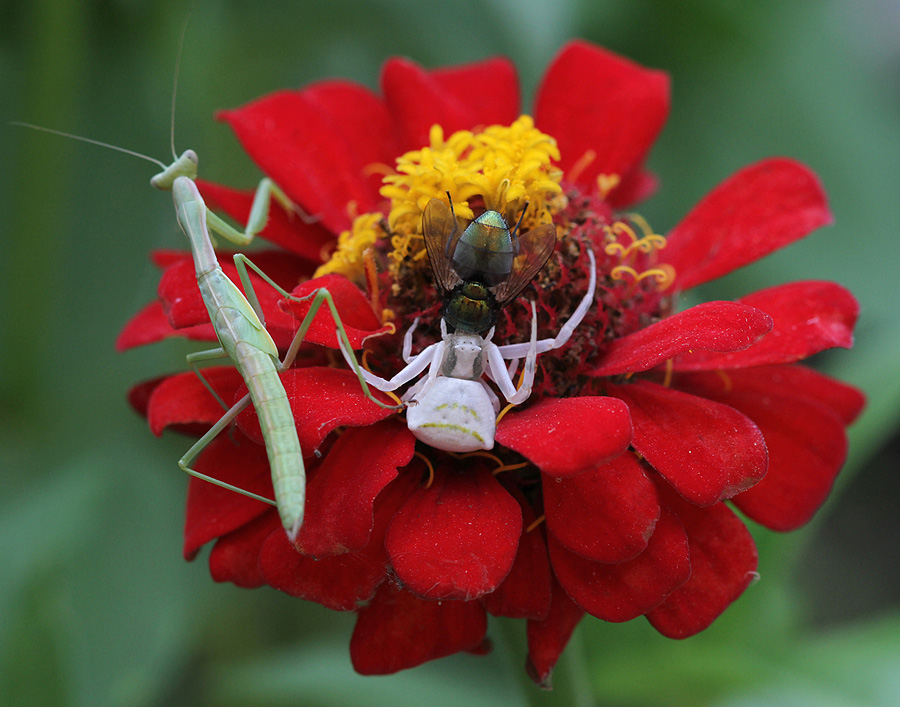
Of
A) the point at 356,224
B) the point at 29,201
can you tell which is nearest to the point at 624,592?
the point at 356,224

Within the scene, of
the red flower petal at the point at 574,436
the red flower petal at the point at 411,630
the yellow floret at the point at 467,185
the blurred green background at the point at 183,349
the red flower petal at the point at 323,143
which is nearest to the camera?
the red flower petal at the point at 574,436

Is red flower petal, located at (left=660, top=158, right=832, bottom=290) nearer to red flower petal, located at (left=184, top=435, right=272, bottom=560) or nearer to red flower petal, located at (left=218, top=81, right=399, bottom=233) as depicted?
red flower petal, located at (left=218, top=81, right=399, bottom=233)

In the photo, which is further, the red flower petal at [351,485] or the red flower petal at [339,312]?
the red flower petal at [339,312]

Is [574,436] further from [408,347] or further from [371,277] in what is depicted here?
[371,277]

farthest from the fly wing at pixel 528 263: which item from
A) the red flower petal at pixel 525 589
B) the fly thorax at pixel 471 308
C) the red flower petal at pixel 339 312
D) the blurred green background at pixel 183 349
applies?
the blurred green background at pixel 183 349

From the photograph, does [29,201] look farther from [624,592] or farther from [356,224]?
[624,592]

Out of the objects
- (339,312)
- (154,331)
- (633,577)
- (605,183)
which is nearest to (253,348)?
(339,312)

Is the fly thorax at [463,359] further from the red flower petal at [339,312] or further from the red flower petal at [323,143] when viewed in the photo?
the red flower petal at [323,143]
